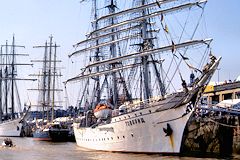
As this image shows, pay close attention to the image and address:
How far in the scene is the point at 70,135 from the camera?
3051 inches

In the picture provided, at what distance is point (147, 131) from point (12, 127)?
63.5 metres

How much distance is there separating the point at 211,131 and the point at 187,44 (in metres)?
8.18

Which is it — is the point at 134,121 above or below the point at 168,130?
above

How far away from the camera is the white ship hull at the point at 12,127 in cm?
9794

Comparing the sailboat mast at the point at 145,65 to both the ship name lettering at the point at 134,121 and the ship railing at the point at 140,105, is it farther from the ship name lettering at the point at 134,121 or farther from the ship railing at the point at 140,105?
the ship name lettering at the point at 134,121

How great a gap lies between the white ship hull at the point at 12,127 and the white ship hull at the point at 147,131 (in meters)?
56.0

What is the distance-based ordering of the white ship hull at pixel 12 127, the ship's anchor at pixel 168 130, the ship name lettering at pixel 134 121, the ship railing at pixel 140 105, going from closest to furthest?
the ship's anchor at pixel 168 130 → the ship name lettering at pixel 134 121 → the ship railing at pixel 140 105 → the white ship hull at pixel 12 127

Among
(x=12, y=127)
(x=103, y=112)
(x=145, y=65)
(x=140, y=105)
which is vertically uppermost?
(x=145, y=65)

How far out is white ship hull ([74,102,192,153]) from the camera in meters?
39.1

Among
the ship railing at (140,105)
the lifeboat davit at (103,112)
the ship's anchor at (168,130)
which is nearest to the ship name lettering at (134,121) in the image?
the ship railing at (140,105)

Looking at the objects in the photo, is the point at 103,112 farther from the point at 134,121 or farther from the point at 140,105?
the point at 134,121

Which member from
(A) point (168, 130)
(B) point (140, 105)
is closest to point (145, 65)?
(B) point (140, 105)

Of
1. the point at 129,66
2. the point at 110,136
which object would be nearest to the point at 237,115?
the point at 110,136

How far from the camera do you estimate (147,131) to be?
133 feet
